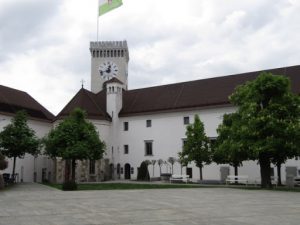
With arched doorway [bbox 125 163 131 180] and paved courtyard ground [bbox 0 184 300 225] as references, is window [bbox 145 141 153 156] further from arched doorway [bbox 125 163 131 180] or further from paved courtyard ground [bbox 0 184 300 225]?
paved courtyard ground [bbox 0 184 300 225]

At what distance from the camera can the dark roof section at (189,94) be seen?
2028 inches

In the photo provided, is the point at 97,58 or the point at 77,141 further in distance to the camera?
the point at 97,58

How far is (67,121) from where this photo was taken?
3888 cm

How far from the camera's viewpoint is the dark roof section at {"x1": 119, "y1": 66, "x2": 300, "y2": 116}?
51500 millimetres

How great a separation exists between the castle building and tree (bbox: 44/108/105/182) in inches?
571

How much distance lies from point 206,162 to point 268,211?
28.6m

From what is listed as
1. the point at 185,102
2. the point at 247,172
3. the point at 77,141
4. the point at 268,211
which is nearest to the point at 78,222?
the point at 268,211

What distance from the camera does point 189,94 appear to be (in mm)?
56094

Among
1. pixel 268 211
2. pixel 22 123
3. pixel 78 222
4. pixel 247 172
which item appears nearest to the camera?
pixel 78 222

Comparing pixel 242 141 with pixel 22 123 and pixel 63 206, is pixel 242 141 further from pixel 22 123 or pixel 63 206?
pixel 22 123

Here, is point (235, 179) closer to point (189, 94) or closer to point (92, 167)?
point (189, 94)

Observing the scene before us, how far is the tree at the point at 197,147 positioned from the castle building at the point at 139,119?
6.36 metres

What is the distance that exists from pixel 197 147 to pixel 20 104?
2677cm

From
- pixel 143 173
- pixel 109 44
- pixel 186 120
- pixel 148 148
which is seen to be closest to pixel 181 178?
pixel 143 173
